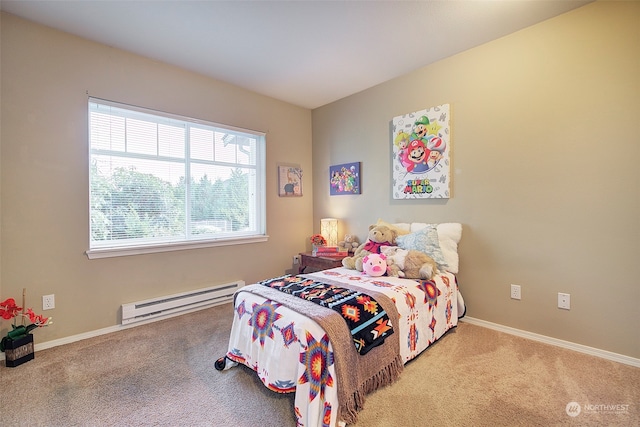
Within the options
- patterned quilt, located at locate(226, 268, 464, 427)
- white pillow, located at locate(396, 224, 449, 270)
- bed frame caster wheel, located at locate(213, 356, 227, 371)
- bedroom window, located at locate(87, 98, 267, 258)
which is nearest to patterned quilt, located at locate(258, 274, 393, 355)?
patterned quilt, located at locate(226, 268, 464, 427)

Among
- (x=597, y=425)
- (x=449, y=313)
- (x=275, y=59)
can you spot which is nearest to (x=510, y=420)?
(x=597, y=425)

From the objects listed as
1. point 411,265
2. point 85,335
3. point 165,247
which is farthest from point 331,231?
point 85,335

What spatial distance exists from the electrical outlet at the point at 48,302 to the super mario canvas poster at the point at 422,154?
3220 mm

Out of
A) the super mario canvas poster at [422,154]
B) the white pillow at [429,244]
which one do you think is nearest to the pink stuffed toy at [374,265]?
the white pillow at [429,244]

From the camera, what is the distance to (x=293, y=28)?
2262mm

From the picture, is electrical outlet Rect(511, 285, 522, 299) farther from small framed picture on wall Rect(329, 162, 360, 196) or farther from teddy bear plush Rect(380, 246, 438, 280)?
small framed picture on wall Rect(329, 162, 360, 196)

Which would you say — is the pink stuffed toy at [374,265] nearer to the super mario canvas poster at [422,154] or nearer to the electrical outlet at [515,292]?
the super mario canvas poster at [422,154]

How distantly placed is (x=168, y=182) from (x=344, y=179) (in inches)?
79.9

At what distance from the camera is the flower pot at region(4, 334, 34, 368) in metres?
1.96

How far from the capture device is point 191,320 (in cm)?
278

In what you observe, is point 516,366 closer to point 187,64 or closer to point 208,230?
point 208,230

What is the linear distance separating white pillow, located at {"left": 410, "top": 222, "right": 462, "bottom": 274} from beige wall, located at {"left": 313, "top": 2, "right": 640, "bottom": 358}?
0.13 meters

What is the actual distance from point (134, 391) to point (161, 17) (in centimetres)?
259

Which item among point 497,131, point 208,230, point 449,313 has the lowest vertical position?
point 449,313
